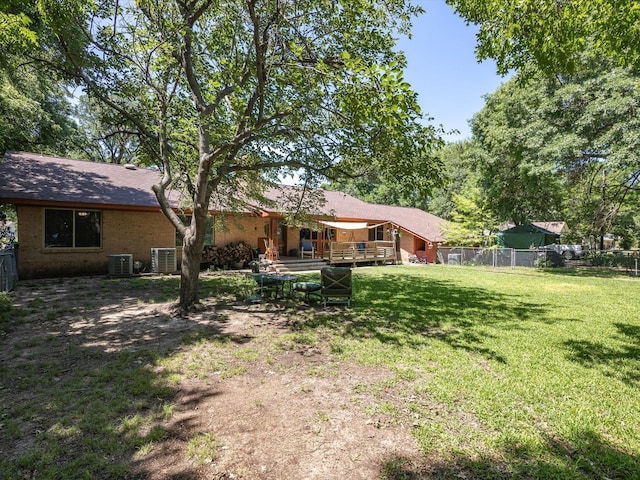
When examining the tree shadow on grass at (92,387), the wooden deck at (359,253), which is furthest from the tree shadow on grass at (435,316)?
the wooden deck at (359,253)

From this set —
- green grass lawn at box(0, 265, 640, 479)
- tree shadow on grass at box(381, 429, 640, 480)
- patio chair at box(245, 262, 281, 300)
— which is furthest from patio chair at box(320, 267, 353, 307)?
tree shadow on grass at box(381, 429, 640, 480)

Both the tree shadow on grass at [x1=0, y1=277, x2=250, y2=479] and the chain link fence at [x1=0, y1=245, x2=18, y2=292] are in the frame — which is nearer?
the tree shadow on grass at [x1=0, y1=277, x2=250, y2=479]

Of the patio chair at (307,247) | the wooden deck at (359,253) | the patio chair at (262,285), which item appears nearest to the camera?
the patio chair at (262,285)

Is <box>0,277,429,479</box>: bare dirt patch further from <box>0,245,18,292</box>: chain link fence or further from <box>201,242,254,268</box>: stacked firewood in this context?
<box>201,242,254,268</box>: stacked firewood

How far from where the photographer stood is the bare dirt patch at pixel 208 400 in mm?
2742

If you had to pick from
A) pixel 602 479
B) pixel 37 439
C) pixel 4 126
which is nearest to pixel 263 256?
pixel 4 126

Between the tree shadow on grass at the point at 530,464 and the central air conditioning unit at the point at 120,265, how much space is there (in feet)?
41.6

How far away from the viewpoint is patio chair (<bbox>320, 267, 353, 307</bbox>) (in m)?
8.28

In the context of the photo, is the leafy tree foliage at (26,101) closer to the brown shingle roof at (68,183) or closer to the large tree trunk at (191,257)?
the brown shingle roof at (68,183)

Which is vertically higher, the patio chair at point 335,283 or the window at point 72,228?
the window at point 72,228

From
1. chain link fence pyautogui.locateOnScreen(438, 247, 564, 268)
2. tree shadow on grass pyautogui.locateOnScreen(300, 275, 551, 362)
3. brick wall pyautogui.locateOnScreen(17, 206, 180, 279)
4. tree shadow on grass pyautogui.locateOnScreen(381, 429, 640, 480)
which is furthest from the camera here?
chain link fence pyautogui.locateOnScreen(438, 247, 564, 268)

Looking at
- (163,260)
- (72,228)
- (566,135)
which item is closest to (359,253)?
(163,260)

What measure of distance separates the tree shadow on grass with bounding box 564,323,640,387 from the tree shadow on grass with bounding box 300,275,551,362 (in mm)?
1194

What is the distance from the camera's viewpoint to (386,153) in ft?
22.9
